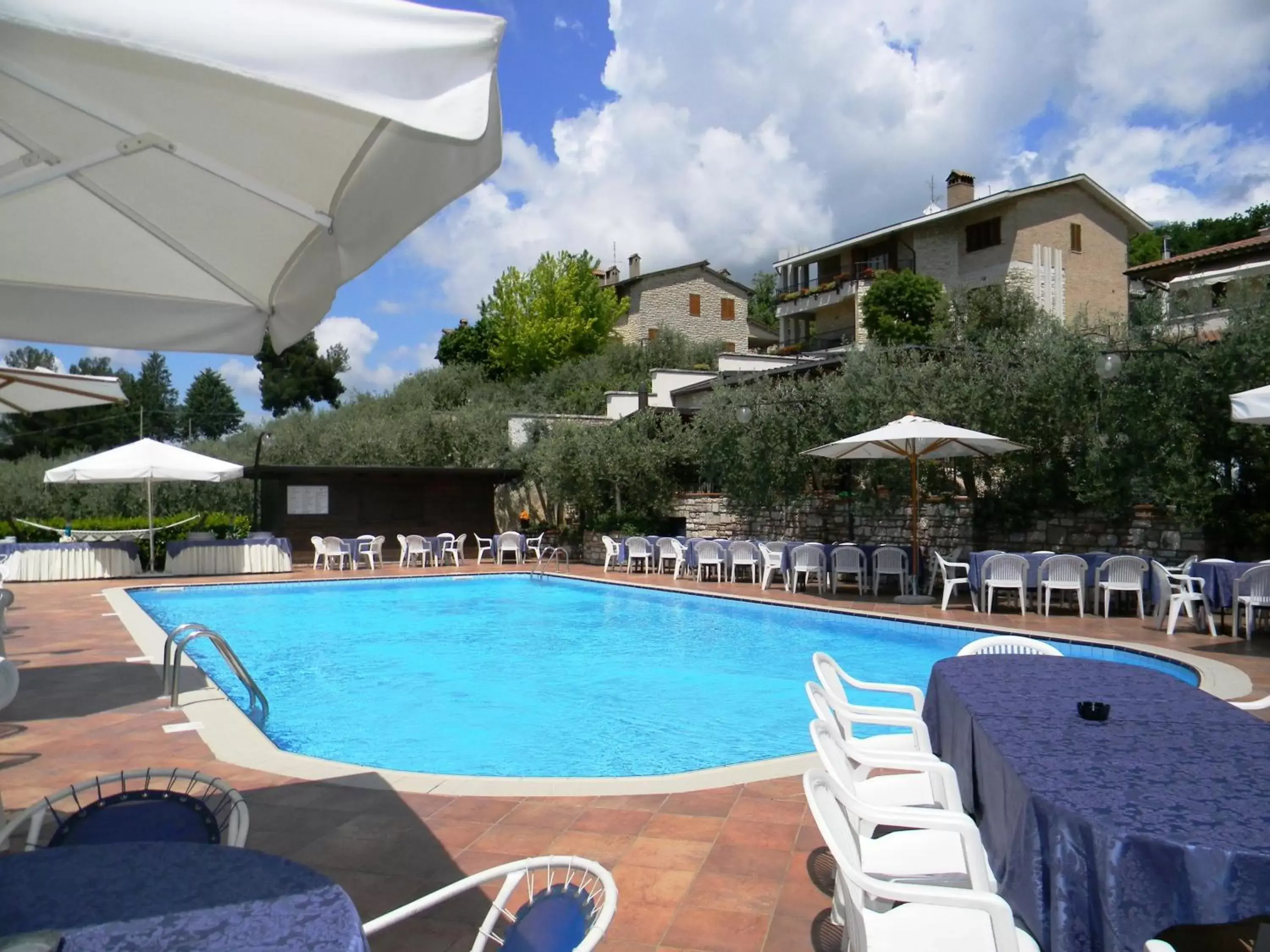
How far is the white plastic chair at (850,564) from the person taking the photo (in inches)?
520

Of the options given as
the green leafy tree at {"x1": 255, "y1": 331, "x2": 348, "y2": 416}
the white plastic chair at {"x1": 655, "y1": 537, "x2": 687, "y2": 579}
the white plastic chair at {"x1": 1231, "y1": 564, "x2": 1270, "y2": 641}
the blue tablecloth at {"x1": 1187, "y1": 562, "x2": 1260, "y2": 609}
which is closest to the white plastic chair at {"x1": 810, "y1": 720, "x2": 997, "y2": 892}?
the white plastic chair at {"x1": 1231, "y1": 564, "x2": 1270, "y2": 641}

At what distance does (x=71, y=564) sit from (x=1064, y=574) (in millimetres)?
16551

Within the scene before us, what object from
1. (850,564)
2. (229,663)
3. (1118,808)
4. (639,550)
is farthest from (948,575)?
(1118,808)

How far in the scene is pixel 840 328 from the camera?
3553 centimetres

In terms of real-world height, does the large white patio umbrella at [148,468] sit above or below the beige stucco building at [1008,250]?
below

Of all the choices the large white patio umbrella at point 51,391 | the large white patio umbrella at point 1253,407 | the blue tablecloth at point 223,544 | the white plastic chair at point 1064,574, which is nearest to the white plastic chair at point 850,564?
the white plastic chair at point 1064,574

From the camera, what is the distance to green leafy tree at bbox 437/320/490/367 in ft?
136

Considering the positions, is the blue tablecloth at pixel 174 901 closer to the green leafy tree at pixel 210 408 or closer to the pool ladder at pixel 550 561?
the pool ladder at pixel 550 561

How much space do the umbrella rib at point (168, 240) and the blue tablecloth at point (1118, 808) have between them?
2.88 m

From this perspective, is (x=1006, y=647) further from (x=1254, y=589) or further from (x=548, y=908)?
(x=1254, y=589)

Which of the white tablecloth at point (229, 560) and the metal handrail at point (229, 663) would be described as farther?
the white tablecloth at point (229, 560)

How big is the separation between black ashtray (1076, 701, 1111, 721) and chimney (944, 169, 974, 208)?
108 ft

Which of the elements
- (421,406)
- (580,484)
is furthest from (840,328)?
(580,484)

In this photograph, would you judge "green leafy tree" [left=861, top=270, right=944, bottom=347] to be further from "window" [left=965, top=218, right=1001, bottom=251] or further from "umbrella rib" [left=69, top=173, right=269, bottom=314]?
"umbrella rib" [left=69, top=173, right=269, bottom=314]
